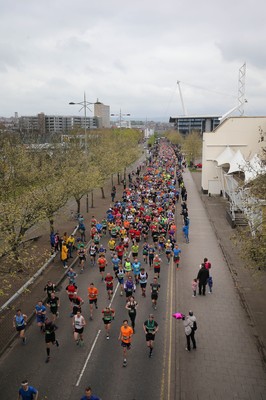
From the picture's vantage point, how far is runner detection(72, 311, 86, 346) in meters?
12.2

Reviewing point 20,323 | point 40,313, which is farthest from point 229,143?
point 20,323

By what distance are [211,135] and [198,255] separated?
22140 mm

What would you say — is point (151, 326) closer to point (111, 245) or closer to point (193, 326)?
point (193, 326)

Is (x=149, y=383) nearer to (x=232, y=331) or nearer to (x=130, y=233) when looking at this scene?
(x=232, y=331)

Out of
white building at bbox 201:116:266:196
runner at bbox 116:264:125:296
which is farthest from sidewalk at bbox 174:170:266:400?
white building at bbox 201:116:266:196

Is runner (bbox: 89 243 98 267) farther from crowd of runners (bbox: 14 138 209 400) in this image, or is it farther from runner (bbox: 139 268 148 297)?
runner (bbox: 139 268 148 297)

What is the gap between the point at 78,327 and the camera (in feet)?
40.2

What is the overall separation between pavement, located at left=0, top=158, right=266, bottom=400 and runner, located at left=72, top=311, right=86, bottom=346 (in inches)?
15.6

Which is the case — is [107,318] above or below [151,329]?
below

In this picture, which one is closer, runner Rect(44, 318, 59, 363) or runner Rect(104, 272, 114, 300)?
runner Rect(44, 318, 59, 363)

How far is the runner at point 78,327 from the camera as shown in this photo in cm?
1217

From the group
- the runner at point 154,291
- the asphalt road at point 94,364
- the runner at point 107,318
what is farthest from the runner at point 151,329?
the runner at point 154,291

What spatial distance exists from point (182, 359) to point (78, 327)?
3.71 meters

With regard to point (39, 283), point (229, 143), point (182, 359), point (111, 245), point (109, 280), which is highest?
point (229, 143)
